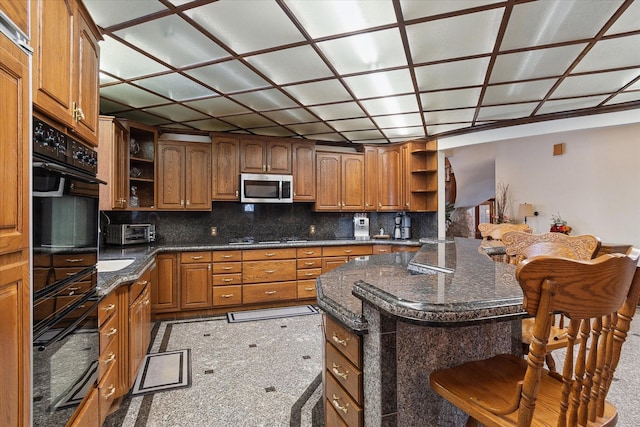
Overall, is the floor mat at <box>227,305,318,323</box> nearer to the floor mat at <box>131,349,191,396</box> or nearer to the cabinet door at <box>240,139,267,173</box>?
the floor mat at <box>131,349,191,396</box>

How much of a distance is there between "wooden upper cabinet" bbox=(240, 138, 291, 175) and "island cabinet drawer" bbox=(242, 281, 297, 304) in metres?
1.55

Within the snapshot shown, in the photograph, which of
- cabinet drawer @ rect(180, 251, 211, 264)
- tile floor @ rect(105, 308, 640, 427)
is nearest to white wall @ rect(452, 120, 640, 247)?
tile floor @ rect(105, 308, 640, 427)

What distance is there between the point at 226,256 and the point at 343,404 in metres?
3.10

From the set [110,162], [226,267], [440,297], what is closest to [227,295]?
[226,267]

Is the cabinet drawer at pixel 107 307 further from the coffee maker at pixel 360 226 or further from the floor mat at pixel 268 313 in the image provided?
the coffee maker at pixel 360 226

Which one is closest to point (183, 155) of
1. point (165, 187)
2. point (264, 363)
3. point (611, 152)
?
point (165, 187)

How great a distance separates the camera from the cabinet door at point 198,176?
169 inches

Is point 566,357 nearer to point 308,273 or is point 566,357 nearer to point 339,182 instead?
point 308,273

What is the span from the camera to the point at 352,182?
5102 mm

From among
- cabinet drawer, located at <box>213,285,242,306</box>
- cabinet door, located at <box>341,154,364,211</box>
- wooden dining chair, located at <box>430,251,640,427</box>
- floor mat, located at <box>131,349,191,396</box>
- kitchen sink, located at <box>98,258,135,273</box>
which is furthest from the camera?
cabinet door, located at <box>341,154,364,211</box>

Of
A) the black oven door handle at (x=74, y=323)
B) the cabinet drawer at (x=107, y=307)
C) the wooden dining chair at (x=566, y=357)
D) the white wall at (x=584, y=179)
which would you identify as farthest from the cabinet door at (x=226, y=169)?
the wooden dining chair at (x=566, y=357)

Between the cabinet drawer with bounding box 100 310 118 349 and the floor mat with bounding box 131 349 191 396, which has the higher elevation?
the cabinet drawer with bounding box 100 310 118 349

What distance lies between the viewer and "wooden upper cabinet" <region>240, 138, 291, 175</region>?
178 inches

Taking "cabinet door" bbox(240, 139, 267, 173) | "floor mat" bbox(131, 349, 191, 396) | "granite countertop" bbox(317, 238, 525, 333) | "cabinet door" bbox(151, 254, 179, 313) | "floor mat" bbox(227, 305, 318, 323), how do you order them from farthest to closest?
"cabinet door" bbox(240, 139, 267, 173) → "floor mat" bbox(227, 305, 318, 323) → "cabinet door" bbox(151, 254, 179, 313) → "floor mat" bbox(131, 349, 191, 396) → "granite countertop" bbox(317, 238, 525, 333)
